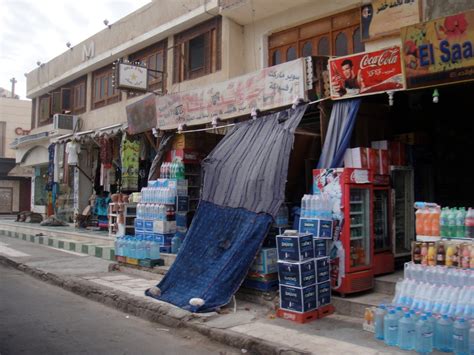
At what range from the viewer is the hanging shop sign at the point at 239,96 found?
829 cm

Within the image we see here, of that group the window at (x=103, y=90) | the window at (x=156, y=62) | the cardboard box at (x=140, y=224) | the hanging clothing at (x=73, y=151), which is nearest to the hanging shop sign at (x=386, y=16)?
the cardboard box at (x=140, y=224)

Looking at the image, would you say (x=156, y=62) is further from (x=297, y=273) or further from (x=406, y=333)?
(x=406, y=333)

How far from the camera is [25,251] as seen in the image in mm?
15312

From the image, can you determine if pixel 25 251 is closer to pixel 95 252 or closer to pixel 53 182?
pixel 95 252

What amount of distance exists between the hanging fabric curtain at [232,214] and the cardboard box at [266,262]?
223mm

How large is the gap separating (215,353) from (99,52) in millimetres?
15397

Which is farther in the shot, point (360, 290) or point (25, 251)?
point (25, 251)

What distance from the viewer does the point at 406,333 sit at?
524cm

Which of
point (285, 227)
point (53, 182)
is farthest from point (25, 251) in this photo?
point (285, 227)

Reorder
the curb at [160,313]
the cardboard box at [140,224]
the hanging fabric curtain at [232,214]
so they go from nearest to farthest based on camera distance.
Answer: the curb at [160,313] → the hanging fabric curtain at [232,214] → the cardboard box at [140,224]

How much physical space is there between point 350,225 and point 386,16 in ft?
15.9

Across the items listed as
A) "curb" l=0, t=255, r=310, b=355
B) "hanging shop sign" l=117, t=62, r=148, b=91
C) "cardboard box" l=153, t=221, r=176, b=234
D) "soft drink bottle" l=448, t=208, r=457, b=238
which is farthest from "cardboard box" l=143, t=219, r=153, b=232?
"soft drink bottle" l=448, t=208, r=457, b=238

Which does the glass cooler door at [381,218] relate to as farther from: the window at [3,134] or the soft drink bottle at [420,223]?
the window at [3,134]

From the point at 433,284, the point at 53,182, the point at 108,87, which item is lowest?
the point at 433,284
